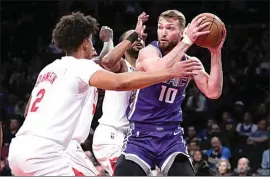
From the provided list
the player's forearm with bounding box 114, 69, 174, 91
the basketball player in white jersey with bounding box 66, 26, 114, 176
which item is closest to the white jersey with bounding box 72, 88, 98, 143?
the basketball player in white jersey with bounding box 66, 26, 114, 176

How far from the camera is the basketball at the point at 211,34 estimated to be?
5398mm

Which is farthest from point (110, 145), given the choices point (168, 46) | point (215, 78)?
point (215, 78)

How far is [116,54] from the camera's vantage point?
232 inches

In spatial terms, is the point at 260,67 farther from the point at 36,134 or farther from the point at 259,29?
the point at 36,134

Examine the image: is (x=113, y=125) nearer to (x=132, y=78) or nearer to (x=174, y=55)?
(x=174, y=55)

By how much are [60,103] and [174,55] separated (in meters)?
1.11

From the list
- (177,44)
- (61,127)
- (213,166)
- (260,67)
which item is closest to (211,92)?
(177,44)

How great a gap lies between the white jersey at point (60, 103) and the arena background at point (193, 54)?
303 inches

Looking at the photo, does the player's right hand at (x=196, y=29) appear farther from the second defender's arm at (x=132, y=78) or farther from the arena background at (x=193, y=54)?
the arena background at (x=193, y=54)

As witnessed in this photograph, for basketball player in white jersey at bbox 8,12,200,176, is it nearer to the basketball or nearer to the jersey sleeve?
the jersey sleeve

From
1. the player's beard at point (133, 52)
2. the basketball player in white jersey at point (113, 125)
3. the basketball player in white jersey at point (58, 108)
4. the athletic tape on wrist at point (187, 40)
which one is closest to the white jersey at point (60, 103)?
the basketball player in white jersey at point (58, 108)

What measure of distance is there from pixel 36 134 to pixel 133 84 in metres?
0.80

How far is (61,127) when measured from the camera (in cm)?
473

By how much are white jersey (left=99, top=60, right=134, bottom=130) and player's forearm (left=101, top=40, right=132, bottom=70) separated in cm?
70
